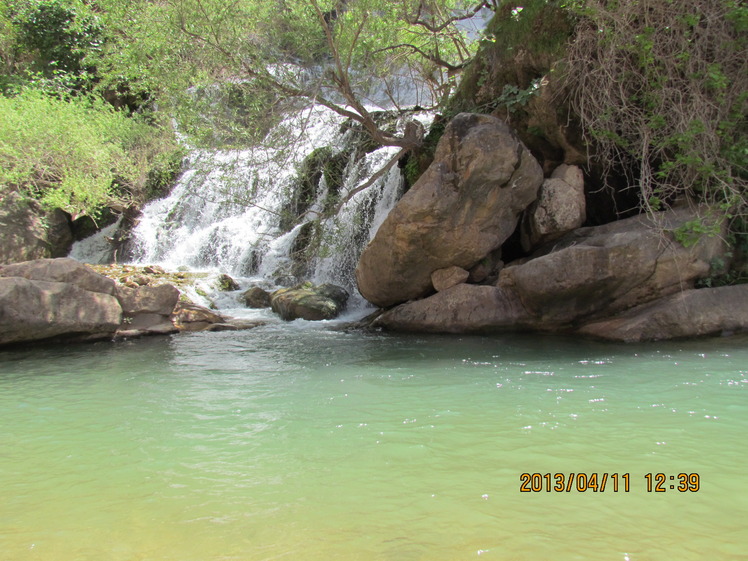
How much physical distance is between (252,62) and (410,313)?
5361 mm

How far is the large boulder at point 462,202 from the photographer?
29.2ft

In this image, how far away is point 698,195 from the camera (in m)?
8.02

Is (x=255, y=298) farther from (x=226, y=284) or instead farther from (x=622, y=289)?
(x=622, y=289)

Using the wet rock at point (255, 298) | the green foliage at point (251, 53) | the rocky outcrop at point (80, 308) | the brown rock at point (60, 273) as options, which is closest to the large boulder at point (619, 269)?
the green foliage at point (251, 53)

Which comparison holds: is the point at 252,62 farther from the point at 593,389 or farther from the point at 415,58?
the point at 593,389

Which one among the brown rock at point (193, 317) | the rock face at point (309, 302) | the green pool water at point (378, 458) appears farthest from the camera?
the rock face at point (309, 302)

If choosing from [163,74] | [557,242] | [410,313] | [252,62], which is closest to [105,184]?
[163,74]

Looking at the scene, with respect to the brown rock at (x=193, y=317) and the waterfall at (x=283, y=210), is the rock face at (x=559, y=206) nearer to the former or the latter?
the waterfall at (x=283, y=210)

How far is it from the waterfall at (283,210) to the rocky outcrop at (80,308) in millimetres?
2175

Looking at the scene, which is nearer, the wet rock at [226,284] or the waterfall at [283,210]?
the waterfall at [283,210]

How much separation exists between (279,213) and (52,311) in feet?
16.0

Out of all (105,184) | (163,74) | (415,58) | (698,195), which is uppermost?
(415,58)

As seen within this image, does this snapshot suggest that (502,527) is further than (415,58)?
No

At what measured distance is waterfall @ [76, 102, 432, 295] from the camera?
10.5 metres
